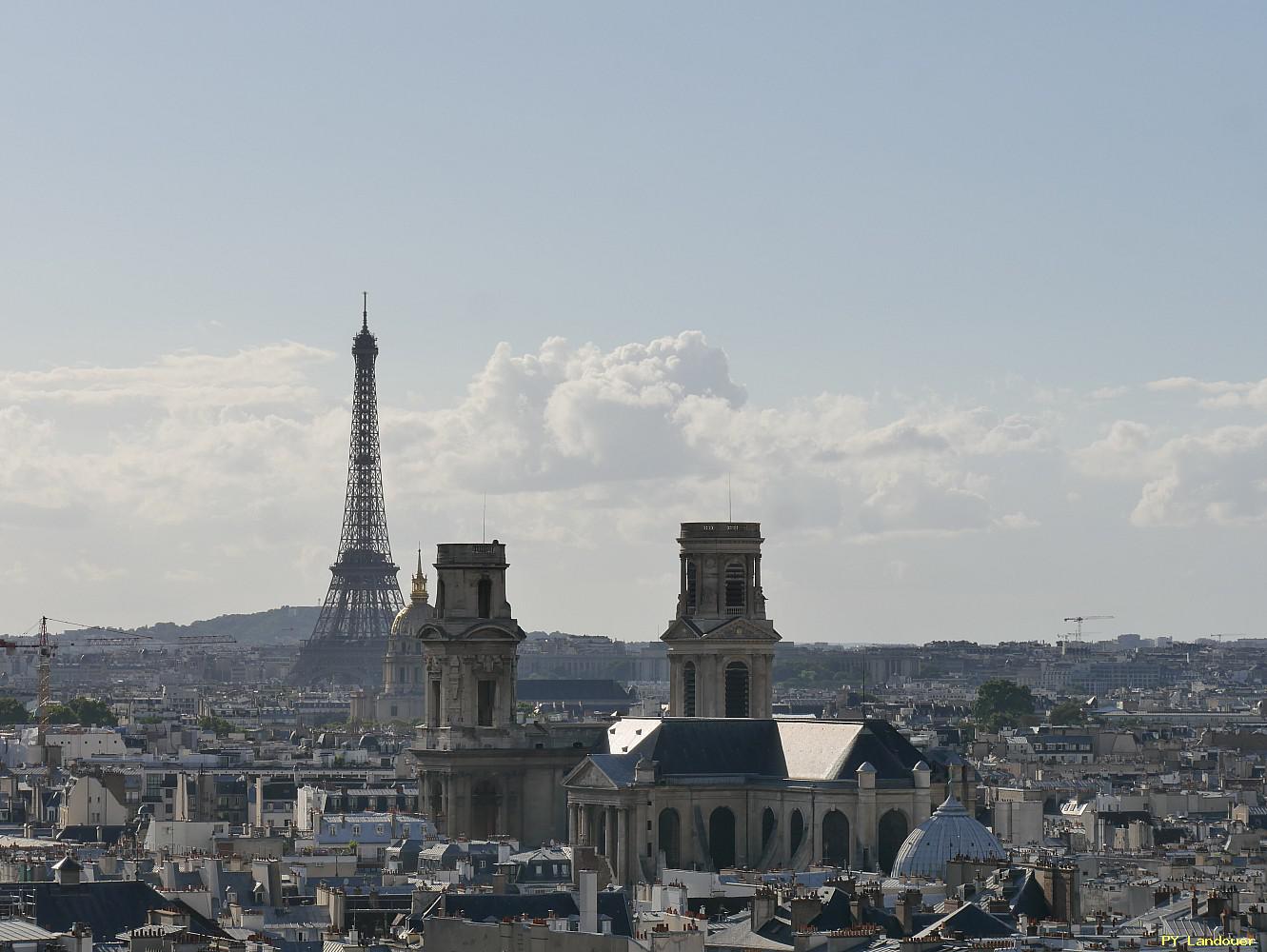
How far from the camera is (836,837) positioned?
377 ft

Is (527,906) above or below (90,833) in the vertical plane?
below

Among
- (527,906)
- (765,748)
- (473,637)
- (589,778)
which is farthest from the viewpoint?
(473,637)

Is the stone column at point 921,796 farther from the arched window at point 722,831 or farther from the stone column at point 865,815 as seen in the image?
the arched window at point 722,831

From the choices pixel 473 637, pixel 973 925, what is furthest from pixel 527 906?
pixel 473 637

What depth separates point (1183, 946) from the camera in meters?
64.6

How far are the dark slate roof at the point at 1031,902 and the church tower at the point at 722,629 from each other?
42.4 m

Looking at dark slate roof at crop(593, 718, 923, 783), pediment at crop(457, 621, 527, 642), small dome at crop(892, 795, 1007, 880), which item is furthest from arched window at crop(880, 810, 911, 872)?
pediment at crop(457, 621, 527, 642)

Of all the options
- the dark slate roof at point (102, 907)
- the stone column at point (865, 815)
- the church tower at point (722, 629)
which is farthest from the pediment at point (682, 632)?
the dark slate roof at point (102, 907)

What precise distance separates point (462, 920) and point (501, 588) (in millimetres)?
55169

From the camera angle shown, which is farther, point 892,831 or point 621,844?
point 621,844

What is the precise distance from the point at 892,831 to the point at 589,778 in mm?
8970

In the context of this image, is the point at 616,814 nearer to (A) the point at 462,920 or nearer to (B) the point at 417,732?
(B) the point at 417,732

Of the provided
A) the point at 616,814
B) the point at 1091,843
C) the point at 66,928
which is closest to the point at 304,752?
the point at 1091,843

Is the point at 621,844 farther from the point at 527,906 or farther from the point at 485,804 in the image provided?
the point at 527,906
